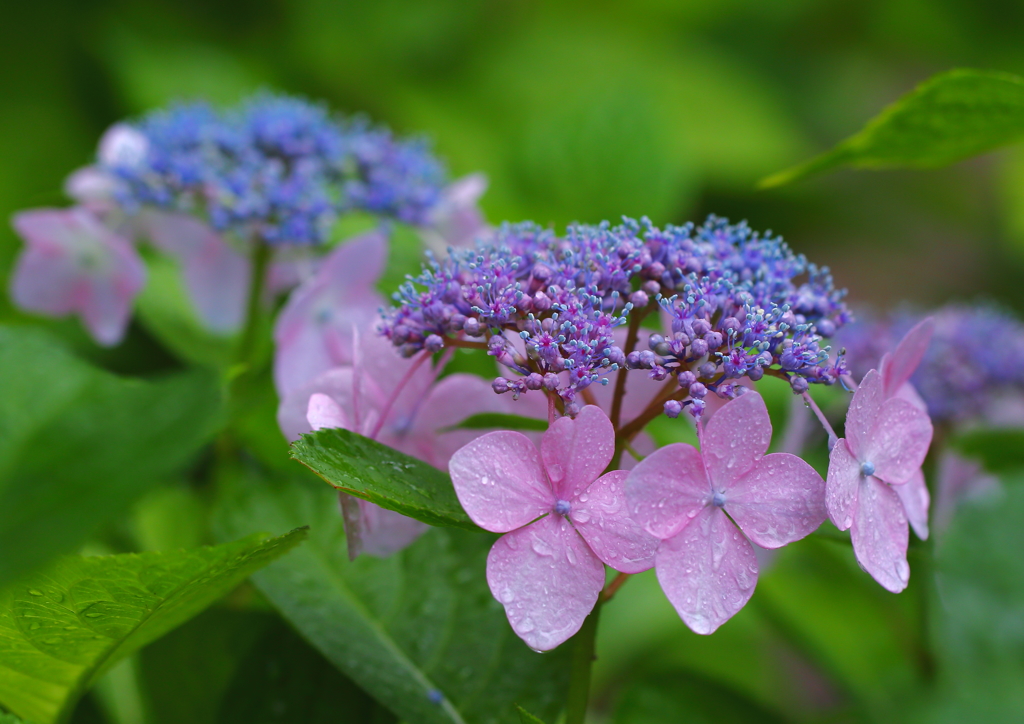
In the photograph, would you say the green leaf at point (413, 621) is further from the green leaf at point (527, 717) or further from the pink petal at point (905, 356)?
the pink petal at point (905, 356)

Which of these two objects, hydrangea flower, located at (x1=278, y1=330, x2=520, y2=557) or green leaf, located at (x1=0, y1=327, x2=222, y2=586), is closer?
green leaf, located at (x1=0, y1=327, x2=222, y2=586)

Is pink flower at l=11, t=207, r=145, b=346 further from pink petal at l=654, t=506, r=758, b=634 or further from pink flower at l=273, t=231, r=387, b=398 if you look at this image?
pink petal at l=654, t=506, r=758, b=634

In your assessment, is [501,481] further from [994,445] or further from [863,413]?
[994,445]

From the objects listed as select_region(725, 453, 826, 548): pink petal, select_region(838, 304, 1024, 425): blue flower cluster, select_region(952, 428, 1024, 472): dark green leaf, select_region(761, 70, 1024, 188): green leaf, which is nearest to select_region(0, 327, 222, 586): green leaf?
select_region(725, 453, 826, 548): pink petal

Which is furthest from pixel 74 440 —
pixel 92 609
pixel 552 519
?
pixel 552 519

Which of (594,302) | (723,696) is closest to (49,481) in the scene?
(594,302)

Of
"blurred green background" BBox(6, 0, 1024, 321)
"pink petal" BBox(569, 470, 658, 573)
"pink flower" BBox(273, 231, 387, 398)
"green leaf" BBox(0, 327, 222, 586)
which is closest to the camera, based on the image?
"green leaf" BBox(0, 327, 222, 586)
